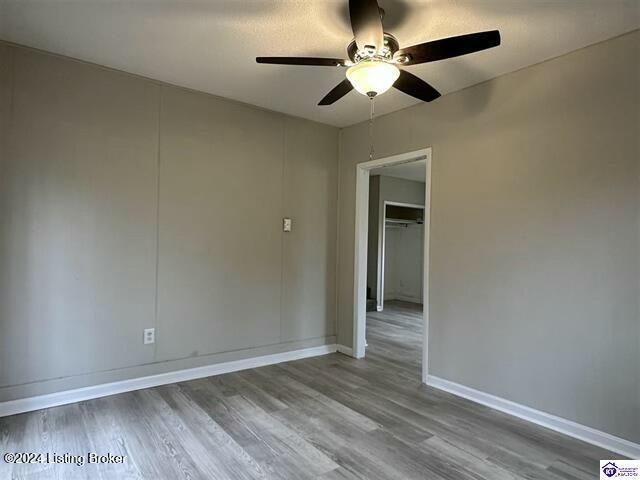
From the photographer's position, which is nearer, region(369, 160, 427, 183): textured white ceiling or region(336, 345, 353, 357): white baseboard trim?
region(336, 345, 353, 357): white baseboard trim

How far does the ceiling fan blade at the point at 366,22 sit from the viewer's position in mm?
1669

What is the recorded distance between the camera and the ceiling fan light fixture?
1930 mm

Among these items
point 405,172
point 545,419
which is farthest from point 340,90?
point 405,172

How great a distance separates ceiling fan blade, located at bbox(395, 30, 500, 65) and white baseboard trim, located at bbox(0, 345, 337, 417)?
2938 millimetres

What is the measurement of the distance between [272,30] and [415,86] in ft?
3.13

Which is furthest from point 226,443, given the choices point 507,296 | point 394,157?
point 394,157

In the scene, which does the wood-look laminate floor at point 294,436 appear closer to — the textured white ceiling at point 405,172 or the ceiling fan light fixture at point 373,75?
the ceiling fan light fixture at point 373,75

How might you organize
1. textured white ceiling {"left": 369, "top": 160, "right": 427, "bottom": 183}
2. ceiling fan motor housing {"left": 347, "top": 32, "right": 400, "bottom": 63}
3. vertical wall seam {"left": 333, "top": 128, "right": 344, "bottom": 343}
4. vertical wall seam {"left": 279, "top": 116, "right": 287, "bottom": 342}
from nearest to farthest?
ceiling fan motor housing {"left": 347, "top": 32, "right": 400, "bottom": 63}, vertical wall seam {"left": 279, "top": 116, "right": 287, "bottom": 342}, vertical wall seam {"left": 333, "top": 128, "right": 344, "bottom": 343}, textured white ceiling {"left": 369, "top": 160, "right": 427, "bottom": 183}

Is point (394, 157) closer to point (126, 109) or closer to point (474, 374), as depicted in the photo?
point (474, 374)

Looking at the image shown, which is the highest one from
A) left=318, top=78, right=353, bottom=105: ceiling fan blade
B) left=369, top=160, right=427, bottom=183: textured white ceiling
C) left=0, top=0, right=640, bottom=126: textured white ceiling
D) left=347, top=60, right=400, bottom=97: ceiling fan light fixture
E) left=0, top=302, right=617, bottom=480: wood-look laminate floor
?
left=0, top=0, right=640, bottom=126: textured white ceiling

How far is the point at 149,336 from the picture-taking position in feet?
10.4

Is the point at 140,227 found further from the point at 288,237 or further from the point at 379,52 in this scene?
the point at 379,52

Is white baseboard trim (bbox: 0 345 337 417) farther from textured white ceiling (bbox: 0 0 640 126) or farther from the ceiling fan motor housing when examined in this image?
the ceiling fan motor housing

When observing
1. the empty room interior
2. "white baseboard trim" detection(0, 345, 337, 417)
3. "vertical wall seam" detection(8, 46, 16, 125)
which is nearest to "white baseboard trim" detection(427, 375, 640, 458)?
the empty room interior
